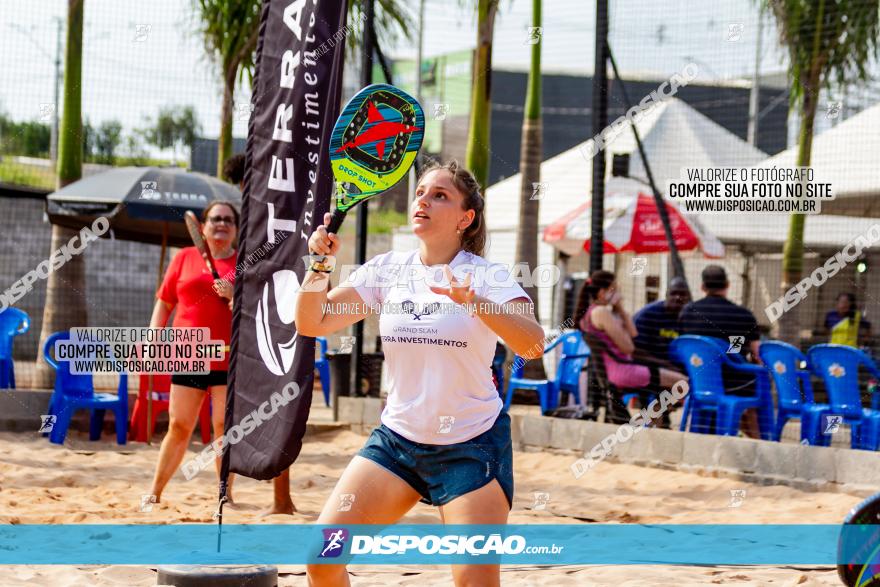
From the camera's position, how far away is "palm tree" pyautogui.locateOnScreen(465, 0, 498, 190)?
11.6m

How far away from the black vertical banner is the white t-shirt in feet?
5.54

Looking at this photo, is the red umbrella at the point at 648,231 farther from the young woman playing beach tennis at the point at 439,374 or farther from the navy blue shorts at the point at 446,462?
the navy blue shorts at the point at 446,462

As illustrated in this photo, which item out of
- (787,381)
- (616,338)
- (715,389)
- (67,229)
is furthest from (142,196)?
(787,381)

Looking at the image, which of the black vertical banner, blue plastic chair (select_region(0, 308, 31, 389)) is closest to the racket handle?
the black vertical banner

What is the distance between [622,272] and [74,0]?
727 cm

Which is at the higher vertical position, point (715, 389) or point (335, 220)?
point (335, 220)

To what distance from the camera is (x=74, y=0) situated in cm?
1091

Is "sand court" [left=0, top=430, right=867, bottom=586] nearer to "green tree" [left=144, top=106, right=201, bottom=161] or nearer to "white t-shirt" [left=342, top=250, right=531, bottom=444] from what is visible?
"white t-shirt" [left=342, top=250, right=531, bottom=444]

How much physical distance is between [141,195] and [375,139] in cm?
627

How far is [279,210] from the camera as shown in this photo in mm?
5246

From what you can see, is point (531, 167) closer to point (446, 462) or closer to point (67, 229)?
point (67, 229)

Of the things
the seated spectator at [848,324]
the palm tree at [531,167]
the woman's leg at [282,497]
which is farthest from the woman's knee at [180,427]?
the palm tree at [531,167]

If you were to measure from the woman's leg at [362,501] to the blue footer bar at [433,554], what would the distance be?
34.3 inches

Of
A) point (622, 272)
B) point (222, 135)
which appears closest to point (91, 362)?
point (222, 135)
